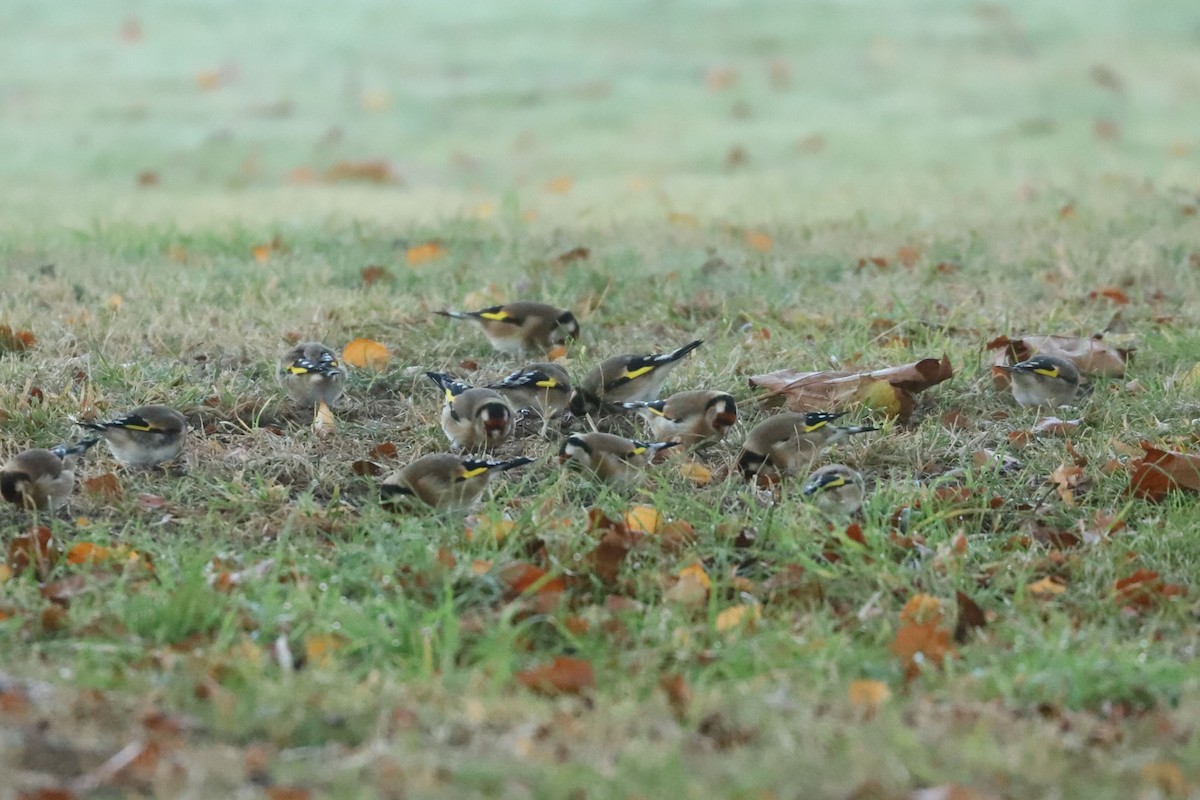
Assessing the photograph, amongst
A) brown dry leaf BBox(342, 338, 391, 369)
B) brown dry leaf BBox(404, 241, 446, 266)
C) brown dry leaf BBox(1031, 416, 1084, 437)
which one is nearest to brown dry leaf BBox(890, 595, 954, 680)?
brown dry leaf BBox(1031, 416, 1084, 437)

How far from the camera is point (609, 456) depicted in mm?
4867

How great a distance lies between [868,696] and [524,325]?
316 centimetres

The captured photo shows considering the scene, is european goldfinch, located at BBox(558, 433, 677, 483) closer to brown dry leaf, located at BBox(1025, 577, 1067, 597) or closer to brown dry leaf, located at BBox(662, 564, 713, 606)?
brown dry leaf, located at BBox(662, 564, 713, 606)

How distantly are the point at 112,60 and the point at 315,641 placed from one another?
47.3ft

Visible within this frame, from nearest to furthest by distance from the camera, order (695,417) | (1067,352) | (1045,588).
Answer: (1045,588), (695,417), (1067,352)

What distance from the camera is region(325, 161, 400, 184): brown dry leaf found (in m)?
12.7

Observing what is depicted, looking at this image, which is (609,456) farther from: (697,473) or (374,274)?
(374,274)

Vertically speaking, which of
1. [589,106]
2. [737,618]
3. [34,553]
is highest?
[34,553]

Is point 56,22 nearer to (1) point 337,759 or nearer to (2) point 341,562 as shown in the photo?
(2) point 341,562

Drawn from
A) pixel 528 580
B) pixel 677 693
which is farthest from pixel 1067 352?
pixel 677 693

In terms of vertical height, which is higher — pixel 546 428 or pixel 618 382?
pixel 618 382

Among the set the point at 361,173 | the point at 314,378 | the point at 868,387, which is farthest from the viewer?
the point at 361,173

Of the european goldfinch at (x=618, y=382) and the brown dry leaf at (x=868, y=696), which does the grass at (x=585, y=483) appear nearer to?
the brown dry leaf at (x=868, y=696)

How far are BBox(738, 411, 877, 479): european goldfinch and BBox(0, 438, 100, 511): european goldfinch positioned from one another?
212 centimetres
